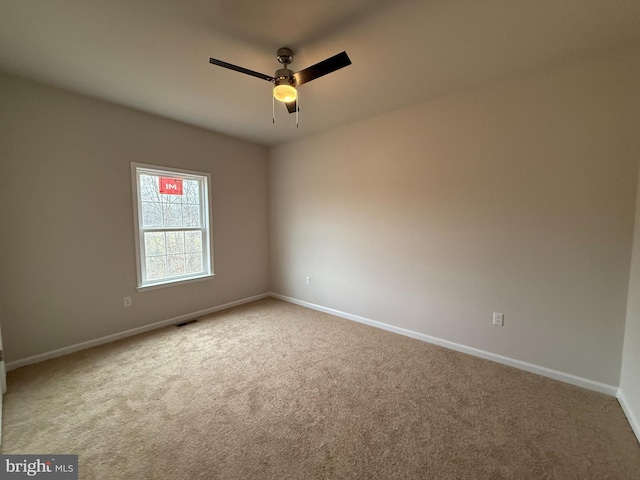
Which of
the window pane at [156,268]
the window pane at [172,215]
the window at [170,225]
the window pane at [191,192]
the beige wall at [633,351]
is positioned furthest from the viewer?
the window pane at [191,192]

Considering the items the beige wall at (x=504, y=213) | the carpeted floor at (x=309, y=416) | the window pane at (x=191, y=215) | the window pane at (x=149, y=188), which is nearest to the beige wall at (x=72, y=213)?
the window pane at (x=149, y=188)

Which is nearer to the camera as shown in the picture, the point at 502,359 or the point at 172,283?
the point at 502,359

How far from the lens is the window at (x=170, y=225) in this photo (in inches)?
128

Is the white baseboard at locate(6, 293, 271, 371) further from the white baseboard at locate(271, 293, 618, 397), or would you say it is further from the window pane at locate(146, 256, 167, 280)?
the white baseboard at locate(271, 293, 618, 397)

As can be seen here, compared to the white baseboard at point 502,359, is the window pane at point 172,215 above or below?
above

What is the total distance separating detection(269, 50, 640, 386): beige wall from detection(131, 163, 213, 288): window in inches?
75.7

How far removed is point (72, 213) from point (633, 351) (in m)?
4.99

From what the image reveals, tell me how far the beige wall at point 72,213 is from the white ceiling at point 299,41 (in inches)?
13.5

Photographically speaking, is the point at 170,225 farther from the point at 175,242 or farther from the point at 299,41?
the point at 299,41

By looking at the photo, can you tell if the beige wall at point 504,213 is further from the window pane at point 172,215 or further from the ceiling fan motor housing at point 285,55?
the window pane at point 172,215

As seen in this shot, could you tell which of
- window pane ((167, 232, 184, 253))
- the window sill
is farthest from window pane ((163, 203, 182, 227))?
the window sill

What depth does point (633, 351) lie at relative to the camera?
1863 millimetres

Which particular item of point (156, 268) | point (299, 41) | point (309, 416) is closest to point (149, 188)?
point (156, 268)

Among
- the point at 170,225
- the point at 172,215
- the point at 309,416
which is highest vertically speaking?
the point at 172,215
